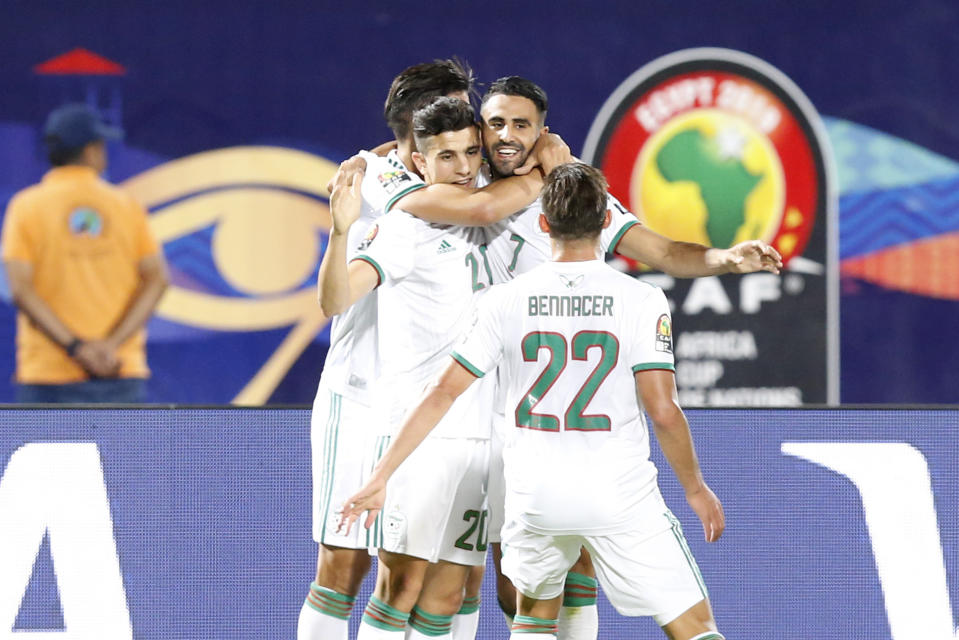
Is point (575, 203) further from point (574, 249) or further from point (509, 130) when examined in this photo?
point (509, 130)

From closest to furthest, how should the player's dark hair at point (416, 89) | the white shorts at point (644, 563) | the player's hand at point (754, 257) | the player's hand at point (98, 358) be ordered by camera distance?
the white shorts at point (644, 563)
the player's hand at point (754, 257)
the player's dark hair at point (416, 89)
the player's hand at point (98, 358)

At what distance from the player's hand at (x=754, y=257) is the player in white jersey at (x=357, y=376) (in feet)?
1.89

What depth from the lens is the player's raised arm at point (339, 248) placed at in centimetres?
309

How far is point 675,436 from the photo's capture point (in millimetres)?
3018

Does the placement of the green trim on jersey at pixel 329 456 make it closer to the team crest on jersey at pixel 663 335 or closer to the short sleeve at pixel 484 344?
the short sleeve at pixel 484 344

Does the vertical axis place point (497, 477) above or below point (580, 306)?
below

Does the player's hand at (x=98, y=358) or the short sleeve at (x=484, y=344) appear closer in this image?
the short sleeve at (x=484, y=344)

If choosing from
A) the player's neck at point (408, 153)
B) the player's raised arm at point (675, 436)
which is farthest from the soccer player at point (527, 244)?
the player's raised arm at point (675, 436)

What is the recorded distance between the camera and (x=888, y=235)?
22.5 feet

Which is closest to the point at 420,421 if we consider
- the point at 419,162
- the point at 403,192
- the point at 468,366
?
the point at 468,366

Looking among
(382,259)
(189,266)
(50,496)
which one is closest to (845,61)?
(189,266)

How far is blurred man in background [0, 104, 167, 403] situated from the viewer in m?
6.75

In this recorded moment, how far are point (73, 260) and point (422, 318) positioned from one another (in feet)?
12.8

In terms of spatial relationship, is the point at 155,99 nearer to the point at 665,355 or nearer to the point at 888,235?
the point at 888,235
